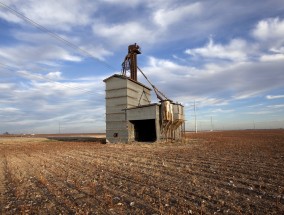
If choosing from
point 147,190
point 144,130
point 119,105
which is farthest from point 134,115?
point 147,190

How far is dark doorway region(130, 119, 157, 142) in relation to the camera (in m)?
34.2

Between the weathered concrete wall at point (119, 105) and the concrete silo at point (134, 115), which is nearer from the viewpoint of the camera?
the concrete silo at point (134, 115)

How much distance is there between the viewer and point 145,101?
39.4 meters

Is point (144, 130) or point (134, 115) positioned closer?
point (134, 115)

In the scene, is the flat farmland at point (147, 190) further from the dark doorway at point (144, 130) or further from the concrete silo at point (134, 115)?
the dark doorway at point (144, 130)

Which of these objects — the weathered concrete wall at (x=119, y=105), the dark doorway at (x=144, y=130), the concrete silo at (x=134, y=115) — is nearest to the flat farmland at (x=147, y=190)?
the concrete silo at (x=134, y=115)

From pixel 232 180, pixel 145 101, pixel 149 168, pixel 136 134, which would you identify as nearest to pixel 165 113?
pixel 136 134

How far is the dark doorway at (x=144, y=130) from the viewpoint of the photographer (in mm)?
34228

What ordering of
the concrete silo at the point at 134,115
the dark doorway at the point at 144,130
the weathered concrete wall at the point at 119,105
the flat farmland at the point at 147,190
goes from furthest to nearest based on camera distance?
the dark doorway at the point at 144,130, the weathered concrete wall at the point at 119,105, the concrete silo at the point at 134,115, the flat farmland at the point at 147,190

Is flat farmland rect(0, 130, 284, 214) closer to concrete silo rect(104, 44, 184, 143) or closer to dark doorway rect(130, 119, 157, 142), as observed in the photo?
concrete silo rect(104, 44, 184, 143)

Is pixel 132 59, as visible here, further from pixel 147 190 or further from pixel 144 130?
pixel 147 190

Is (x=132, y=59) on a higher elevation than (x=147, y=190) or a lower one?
higher

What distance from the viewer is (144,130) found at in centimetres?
3650

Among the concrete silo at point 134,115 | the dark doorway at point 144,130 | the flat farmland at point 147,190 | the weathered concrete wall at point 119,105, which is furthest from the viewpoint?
the dark doorway at point 144,130
